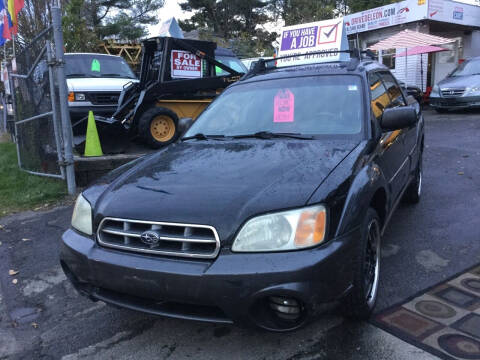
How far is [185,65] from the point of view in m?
7.52

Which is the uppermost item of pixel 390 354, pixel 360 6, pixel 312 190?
pixel 360 6

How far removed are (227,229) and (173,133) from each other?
5.53 m

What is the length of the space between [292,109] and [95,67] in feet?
22.0

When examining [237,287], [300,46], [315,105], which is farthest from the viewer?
[300,46]

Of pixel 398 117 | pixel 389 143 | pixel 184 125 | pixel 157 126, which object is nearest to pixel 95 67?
pixel 157 126

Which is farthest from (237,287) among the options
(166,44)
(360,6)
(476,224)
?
(360,6)

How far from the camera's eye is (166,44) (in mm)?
7168

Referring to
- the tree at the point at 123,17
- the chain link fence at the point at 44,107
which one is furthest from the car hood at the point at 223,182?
the tree at the point at 123,17

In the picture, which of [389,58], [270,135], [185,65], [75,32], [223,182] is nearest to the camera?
[223,182]

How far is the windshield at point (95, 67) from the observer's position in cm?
857

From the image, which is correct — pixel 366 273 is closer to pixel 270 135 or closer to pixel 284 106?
pixel 270 135

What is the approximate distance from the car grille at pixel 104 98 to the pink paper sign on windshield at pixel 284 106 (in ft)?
18.0

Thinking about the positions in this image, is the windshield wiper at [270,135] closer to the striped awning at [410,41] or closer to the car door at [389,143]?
the car door at [389,143]

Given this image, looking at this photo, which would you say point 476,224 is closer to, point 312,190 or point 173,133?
point 312,190
